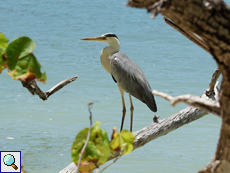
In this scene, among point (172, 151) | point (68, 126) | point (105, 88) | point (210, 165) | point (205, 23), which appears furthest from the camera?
point (105, 88)

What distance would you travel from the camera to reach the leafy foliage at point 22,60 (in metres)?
0.69

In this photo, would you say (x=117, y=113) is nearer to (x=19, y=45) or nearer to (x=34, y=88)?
(x=34, y=88)

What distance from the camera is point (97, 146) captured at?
2.65ft

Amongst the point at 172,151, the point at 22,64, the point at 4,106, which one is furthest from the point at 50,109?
the point at 22,64

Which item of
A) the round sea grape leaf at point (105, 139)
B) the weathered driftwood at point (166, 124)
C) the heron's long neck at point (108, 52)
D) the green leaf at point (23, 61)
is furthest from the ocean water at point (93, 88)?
the weathered driftwood at point (166, 124)

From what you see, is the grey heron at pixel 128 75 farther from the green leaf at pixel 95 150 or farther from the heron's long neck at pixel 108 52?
the green leaf at pixel 95 150

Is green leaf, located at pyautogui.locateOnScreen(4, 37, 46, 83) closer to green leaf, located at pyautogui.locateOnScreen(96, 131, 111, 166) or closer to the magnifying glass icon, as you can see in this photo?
green leaf, located at pyautogui.locateOnScreen(96, 131, 111, 166)

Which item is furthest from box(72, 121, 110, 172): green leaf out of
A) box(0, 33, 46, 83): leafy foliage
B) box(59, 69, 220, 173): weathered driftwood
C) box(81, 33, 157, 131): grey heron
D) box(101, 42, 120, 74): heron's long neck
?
box(101, 42, 120, 74): heron's long neck

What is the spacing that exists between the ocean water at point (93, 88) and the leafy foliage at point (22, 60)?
17cm

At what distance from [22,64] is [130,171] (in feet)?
8.54

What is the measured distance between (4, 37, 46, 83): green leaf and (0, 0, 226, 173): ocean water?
0.17 metres

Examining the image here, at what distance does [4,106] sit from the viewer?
15.7 ft

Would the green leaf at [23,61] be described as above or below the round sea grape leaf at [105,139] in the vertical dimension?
above

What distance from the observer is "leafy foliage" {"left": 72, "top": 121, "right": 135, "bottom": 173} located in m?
0.80
